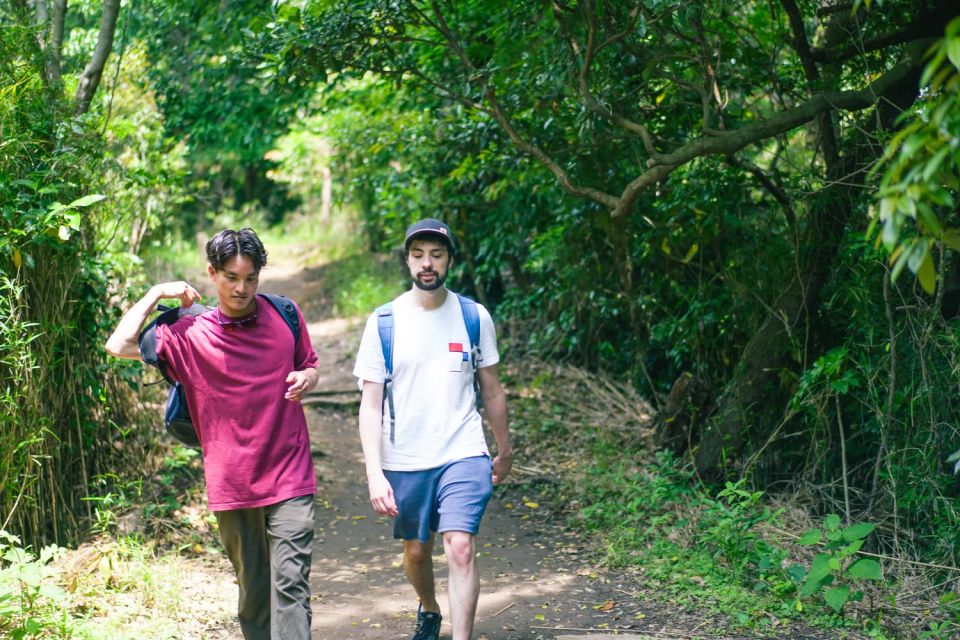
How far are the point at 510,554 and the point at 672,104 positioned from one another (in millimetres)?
3870

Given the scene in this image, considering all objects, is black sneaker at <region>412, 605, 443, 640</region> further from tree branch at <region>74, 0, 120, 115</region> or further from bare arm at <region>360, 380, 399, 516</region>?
tree branch at <region>74, 0, 120, 115</region>

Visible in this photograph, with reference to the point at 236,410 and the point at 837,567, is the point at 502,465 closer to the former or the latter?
the point at 236,410

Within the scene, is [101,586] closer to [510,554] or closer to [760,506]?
[510,554]

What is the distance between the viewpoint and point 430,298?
449 cm

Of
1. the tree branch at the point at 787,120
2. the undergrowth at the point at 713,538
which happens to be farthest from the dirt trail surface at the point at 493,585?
the tree branch at the point at 787,120

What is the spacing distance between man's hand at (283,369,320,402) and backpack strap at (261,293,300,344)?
0.65 feet

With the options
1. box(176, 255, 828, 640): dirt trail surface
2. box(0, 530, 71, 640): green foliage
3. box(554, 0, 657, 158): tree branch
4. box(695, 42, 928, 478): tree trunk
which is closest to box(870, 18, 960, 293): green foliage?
box(176, 255, 828, 640): dirt trail surface

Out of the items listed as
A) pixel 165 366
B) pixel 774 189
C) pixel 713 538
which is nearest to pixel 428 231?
pixel 165 366

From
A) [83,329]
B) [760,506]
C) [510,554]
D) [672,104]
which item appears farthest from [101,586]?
[672,104]

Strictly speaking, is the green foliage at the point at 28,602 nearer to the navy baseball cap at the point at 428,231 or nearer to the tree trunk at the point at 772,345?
the navy baseball cap at the point at 428,231

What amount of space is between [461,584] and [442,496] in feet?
1.35

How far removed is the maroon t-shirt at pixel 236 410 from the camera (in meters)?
4.10

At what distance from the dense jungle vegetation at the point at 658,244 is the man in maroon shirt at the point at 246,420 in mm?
1295

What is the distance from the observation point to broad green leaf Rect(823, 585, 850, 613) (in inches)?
174
